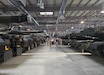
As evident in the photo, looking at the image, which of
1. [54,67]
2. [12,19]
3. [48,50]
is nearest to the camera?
[54,67]

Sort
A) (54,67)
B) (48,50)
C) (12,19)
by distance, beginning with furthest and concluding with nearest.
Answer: (48,50), (12,19), (54,67)

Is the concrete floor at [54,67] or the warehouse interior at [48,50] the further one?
the warehouse interior at [48,50]

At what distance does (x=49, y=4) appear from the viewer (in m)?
15.4

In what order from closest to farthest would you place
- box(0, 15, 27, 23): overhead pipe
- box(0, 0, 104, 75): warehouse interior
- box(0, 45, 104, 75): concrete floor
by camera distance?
box(0, 45, 104, 75): concrete floor
box(0, 0, 104, 75): warehouse interior
box(0, 15, 27, 23): overhead pipe

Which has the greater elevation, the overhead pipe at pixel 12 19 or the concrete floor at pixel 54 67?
the overhead pipe at pixel 12 19

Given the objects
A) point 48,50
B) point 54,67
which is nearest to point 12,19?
point 54,67

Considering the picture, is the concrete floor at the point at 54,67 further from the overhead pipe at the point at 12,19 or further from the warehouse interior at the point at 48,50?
the overhead pipe at the point at 12,19

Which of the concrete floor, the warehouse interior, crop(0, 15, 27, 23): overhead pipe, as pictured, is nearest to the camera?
the concrete floor

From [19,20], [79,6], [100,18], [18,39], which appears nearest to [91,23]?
[100,18]

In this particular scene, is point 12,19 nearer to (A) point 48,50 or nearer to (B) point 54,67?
(B) point 54,67

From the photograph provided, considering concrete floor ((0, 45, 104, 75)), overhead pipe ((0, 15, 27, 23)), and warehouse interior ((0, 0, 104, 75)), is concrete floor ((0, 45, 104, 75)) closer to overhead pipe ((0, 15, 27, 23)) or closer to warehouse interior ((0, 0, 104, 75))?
warehouse interior ((0, 0, 104, 75))

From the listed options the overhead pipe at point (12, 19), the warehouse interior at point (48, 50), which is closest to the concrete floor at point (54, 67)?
the warehouse interior at point (48, 50)

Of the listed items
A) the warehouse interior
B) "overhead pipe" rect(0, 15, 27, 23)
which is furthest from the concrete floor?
"overhead pipe" rect(0, 15, 27, 23)

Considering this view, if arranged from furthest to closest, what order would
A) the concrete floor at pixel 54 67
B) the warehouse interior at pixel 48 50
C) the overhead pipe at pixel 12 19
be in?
the overhead pipe at pixel 12 19, the warehouse interior at pixel 48 50, the concrete floor at pixel 54 67
